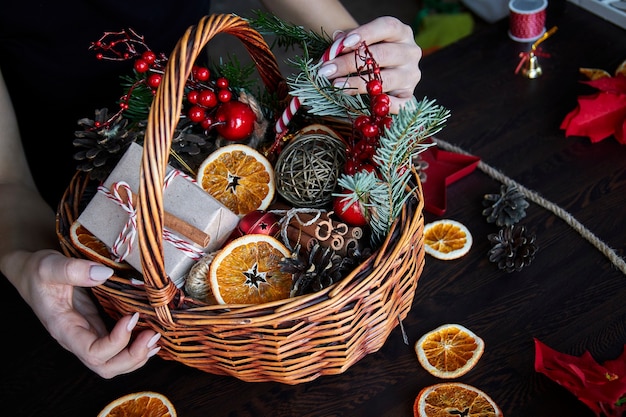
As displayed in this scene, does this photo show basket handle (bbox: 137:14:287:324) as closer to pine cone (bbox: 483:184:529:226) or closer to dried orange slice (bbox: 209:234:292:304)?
dried orange slice (bbox: 209:234:292:304)

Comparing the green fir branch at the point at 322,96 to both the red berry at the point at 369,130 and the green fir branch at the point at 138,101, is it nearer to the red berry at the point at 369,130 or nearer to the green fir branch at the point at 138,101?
the red berry at the point at 369,130

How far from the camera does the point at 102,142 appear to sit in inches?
36.7

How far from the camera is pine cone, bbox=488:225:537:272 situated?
0.95 m

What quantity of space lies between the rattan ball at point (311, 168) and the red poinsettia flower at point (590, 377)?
0.37 metres

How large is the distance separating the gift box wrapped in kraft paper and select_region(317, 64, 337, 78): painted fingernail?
0.24 metres

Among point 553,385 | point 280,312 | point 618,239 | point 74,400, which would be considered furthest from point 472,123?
point 74,400

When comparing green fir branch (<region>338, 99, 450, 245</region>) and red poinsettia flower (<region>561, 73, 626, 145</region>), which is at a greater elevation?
green fir branch (<region>338, 99, 450, 245</region>)

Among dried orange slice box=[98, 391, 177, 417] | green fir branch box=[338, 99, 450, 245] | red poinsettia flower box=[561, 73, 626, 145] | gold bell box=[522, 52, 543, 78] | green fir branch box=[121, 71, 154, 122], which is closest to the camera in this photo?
green fir branch box=[338, 99, 450, 245]

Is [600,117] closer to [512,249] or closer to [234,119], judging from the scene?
[512,249]

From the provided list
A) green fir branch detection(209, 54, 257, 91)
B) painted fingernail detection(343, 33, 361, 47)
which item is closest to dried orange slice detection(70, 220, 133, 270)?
green fir branch detection(209, 54, 257, 91)

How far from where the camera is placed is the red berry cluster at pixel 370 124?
794 mm

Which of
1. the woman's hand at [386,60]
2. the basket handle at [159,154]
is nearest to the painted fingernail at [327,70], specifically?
the woman's hand at [386,60]

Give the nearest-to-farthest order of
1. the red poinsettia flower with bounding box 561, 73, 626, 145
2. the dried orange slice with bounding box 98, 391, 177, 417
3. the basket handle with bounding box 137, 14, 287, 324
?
the basket handle with bounding box 137, 14, 287, 324 < the dried orange slice with bounding box 98, 391, 177, 417 < the red poinsettia flower with bounding box 561, 73, 626, 145

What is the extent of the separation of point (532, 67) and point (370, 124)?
625mm
